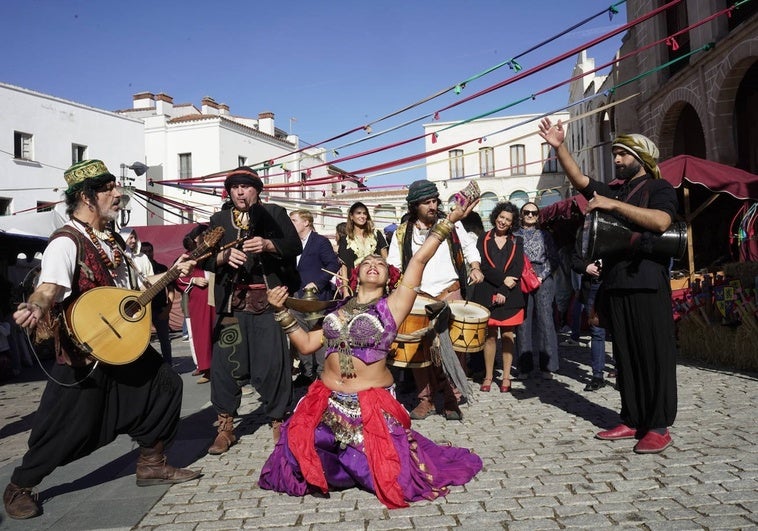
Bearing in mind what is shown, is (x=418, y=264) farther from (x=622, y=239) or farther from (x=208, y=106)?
(x=208, y=106)

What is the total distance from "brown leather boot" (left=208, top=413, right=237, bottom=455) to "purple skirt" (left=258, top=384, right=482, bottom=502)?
106cm

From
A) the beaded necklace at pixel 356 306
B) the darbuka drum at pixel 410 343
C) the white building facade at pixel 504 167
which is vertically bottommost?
the darbuka drum at pixel 410 343

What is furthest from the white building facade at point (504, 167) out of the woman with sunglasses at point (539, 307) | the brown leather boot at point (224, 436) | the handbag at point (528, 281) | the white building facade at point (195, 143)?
the brown leather boot at point (224, 436)

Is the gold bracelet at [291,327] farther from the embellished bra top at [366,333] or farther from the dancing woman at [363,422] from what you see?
the embellished bra top at [366,333]

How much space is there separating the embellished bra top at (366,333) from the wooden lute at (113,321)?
43.8 inches

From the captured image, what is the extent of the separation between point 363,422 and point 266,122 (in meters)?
45.9

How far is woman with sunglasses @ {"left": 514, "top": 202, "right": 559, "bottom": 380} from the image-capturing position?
7.41 m

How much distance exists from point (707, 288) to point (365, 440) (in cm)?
643

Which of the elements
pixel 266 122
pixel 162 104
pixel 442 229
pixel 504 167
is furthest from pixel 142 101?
pixel 442 229

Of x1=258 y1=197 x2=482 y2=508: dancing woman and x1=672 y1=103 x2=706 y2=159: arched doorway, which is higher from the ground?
x1=672 y1=103 x2=706 y2=159: arched doorway

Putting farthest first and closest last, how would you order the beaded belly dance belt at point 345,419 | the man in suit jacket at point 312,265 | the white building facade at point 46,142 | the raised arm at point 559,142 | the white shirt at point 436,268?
the white building facade at point 46,142 < the man in suit jacket at point 312,265 < the white shirt at point 436,268 < the raised arm at point 559,142 < the beaded belly dance belt at point 345,419

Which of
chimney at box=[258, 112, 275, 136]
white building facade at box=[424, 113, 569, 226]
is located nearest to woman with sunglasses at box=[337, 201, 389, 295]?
white building facade at box=[424, 113, 569, 226]

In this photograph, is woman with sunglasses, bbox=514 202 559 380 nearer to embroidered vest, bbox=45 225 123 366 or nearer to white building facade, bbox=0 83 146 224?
embroidered vest, bbox=45 225 123 366

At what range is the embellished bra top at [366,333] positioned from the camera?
3965mm
